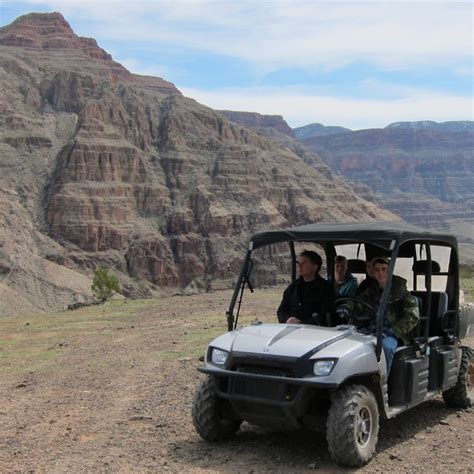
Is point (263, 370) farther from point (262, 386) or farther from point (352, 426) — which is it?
point (352, 426)

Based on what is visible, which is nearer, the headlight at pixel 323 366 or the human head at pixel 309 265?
the headlight at pixel 323 366

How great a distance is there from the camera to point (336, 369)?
6105mm

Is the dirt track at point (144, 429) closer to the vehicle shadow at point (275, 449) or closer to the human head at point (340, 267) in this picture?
the vehicle shadow at point (275, 449)

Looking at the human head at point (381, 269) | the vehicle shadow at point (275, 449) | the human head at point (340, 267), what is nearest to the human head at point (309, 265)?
the human head at point (381, 269)

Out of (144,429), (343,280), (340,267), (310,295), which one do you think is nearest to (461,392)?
(343,280)

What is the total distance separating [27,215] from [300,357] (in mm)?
93201

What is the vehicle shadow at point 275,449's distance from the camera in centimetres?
636

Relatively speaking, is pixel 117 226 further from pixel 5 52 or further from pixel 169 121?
pixel 5 52

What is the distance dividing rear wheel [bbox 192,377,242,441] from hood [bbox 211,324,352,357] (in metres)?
0.51

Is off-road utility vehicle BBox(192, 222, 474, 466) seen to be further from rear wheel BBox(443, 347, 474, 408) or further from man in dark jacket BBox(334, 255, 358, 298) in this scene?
man in dark jacket BBox(334, 255, 358, 298)

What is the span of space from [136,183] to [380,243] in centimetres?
10523

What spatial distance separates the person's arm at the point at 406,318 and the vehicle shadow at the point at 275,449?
3.72 feet

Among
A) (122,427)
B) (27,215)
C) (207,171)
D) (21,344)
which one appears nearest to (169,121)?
(207,171)

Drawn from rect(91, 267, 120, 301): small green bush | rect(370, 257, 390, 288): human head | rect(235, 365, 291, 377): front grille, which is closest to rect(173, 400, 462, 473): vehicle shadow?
rect(235, 365, 291, 377): front grille
